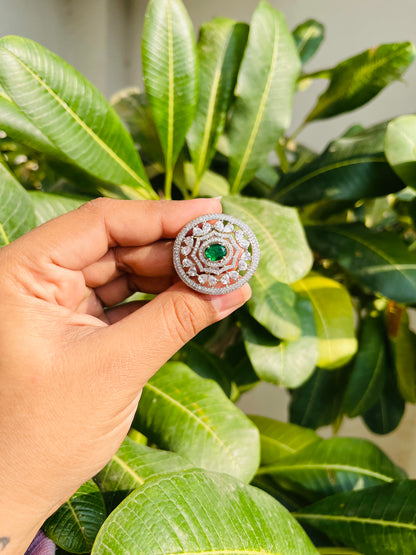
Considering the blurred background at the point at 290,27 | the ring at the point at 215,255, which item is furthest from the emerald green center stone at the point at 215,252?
the blurred background at the point at 290,27

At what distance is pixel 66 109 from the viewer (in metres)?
0.60

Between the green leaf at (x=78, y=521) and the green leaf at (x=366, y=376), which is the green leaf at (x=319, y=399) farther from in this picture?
the green leaf at (x=78, y=521)

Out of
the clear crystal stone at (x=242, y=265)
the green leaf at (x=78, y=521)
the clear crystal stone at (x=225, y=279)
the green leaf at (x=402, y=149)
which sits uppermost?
the green leaf at (x=402, y=149)

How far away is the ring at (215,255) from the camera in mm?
452

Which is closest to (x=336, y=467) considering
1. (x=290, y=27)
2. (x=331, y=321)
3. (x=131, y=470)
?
(x=331, y=321)

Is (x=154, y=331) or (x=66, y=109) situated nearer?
(x=154, y=331)

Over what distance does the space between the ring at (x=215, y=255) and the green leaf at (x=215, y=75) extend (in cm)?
35

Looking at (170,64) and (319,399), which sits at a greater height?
(170,64)

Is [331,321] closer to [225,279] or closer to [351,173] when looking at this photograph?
[351,173]

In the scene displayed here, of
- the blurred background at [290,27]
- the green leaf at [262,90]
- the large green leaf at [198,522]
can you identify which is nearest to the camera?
the large green leaf at [198,522]

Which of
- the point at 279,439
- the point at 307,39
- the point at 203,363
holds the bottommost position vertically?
the point at 279,439

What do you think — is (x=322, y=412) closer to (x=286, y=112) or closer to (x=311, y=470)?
(x=311, y=470)

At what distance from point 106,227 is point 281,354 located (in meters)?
0.32

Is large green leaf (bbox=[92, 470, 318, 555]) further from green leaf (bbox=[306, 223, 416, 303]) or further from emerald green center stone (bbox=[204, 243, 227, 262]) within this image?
green leaf (bbox=[306, 223, 416, 303])
